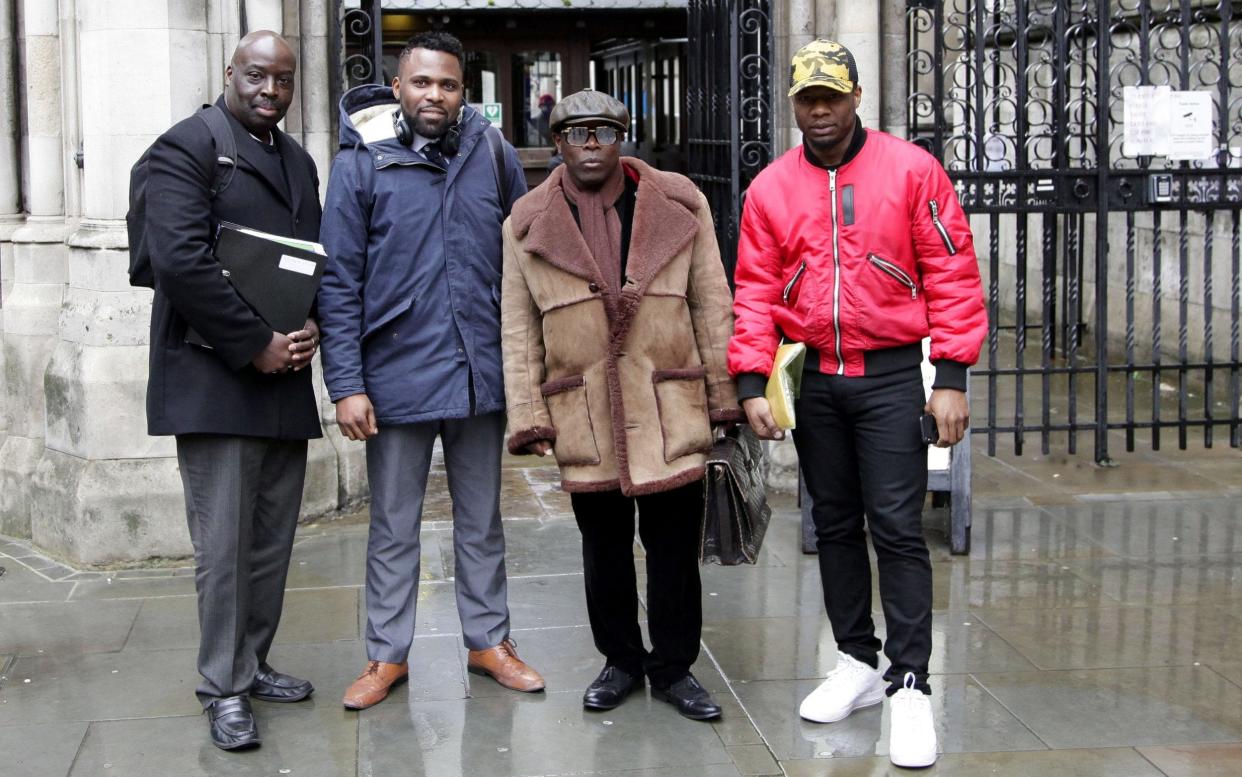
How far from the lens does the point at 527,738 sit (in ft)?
15.5

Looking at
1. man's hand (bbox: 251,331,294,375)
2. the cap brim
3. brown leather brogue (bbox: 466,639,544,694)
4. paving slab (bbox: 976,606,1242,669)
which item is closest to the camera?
the cap brim

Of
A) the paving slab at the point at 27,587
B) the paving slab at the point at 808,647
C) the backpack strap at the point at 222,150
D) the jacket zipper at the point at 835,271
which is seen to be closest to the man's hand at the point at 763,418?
the jacket zipper at the point at 835,271

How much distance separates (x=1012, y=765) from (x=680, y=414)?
1.35m

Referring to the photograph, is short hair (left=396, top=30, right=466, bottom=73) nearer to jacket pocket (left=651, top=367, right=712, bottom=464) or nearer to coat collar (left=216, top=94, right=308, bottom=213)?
coat collar (left=216, top=94, right=308, bottom=213)

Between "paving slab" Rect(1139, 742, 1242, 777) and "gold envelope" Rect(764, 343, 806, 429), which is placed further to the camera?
"gold envelope" Rect(764, 343, 806, 429)

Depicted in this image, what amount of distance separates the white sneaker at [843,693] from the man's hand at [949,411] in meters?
0.81

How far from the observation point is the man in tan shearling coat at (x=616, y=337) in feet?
15.2

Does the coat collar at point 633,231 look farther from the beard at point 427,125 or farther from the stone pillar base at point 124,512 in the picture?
the stone pillar base at point 124,512

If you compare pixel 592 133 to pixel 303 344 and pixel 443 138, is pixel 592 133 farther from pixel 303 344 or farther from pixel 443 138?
pixel 303 344

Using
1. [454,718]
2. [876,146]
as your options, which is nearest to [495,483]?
[454,718]

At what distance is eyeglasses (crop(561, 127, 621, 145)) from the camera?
456 cm

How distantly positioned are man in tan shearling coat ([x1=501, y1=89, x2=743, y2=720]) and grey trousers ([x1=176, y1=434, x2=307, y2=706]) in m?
0.78

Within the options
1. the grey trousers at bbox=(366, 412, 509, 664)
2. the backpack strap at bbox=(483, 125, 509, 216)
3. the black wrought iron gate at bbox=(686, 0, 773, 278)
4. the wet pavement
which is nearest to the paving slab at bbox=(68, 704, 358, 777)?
the wet pavement

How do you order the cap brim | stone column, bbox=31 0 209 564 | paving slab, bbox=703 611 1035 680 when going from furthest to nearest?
stone column, bbox=31 0 209 564, paving slab, bbox=703 611 1035 680, the cap brim
